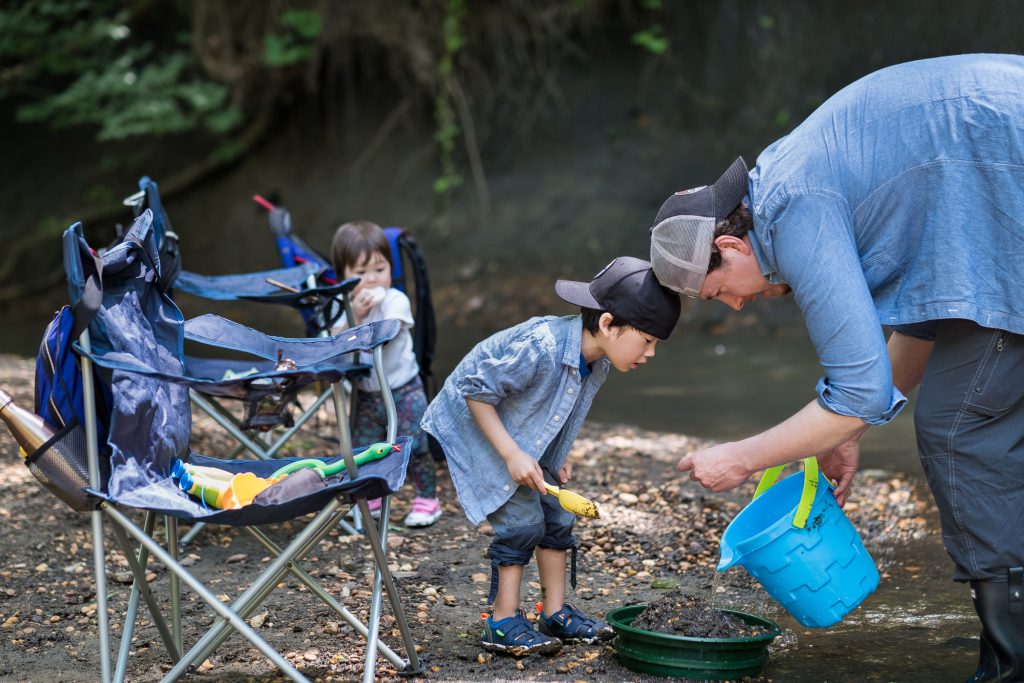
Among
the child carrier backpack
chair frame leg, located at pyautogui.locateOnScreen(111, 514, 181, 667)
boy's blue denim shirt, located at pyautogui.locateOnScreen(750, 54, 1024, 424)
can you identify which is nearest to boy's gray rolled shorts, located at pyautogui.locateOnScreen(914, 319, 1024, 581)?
boy's blue denim shirt, located at pyautogui.locateOnScreen(750, 54, 1024, 424)

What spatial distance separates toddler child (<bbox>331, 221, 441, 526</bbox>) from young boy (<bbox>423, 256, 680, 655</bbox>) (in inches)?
46.2

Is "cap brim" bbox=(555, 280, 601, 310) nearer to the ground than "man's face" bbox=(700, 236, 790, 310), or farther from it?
nearer to the ground

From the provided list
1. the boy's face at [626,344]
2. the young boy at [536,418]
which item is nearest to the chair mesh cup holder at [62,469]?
the young boy at [536,418]

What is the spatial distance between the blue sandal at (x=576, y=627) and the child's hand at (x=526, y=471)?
0.46m

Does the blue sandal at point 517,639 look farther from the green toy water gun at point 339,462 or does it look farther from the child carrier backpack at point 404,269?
the child carrier backpack at point 404,269

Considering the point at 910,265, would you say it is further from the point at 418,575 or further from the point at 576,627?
the point at 418,575

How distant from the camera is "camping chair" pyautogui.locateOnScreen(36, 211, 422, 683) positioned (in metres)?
2.30

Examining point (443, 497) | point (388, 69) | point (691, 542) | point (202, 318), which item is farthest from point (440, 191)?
point (202, 318)

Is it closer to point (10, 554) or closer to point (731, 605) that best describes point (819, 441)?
point (731, 605)

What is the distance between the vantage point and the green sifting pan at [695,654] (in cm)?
254

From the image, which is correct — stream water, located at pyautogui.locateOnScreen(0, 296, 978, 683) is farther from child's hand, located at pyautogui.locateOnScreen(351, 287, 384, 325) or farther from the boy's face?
child's hand, located at pyautogui.locateOnScreen(351, 287, 384, 325)

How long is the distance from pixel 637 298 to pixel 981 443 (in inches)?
32.3

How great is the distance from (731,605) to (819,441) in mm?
1173

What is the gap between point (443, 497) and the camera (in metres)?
4.30
